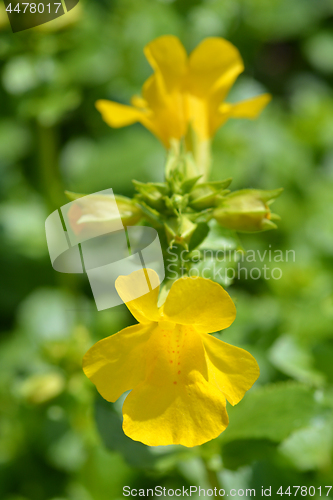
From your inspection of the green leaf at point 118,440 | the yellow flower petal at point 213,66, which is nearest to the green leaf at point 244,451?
the green leaf at point 118,440

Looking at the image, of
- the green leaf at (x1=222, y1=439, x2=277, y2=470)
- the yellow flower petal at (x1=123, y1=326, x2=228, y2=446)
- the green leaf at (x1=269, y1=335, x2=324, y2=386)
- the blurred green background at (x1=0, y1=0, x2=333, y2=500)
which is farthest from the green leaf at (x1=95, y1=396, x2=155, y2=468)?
the green leaf at (x1=269, y1=335, x2=324, y2=386)

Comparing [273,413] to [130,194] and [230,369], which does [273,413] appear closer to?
[230,369]

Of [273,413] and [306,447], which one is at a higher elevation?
[273,413]

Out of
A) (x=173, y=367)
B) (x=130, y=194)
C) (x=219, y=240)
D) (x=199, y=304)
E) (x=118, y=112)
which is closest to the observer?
(x=199, y=304)

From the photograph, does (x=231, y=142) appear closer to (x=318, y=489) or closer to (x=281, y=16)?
(x=281, y=16)

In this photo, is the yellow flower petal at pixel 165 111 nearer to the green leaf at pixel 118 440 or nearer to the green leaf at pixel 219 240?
the green leaf at pixel 219 240

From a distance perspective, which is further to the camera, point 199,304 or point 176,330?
point 176,330

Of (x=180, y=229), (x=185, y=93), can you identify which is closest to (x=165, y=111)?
(x=185, y=93)

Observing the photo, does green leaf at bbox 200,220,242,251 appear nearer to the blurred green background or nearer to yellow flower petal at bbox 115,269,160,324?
yellow flower petal at bbox 115,269,160,324
